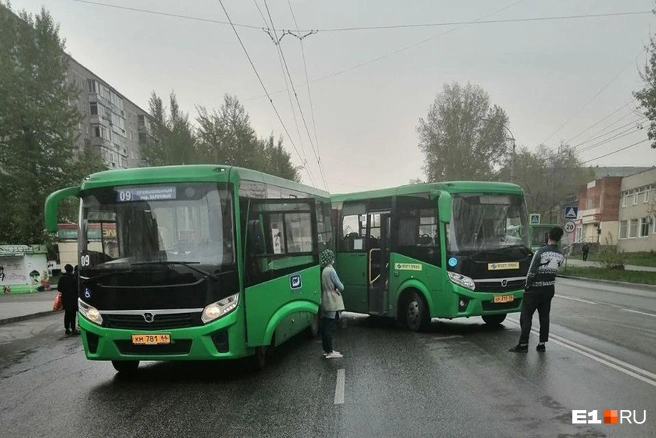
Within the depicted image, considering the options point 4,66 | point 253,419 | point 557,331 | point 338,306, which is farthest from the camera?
point 4,66

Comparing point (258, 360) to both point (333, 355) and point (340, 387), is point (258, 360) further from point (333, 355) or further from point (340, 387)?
point (340, 387)

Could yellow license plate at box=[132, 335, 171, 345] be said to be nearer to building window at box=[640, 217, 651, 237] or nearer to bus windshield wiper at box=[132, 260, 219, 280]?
bus windshield wiper at box=[132, 260, 219, 280]

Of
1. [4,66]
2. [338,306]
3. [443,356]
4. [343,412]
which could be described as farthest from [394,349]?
[4,66]

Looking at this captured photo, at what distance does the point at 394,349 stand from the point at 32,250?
2187cm

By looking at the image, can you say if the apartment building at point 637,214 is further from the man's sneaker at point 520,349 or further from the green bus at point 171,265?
the green bus at point 171,265

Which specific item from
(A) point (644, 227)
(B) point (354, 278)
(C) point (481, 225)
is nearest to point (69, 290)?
(B) point (354, 278)

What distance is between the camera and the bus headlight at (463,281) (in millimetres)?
9945

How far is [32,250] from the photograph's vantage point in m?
24.9

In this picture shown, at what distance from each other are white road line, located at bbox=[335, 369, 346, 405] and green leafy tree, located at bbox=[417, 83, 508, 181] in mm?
54061

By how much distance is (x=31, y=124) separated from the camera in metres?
32.8

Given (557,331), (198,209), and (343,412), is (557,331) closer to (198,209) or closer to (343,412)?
(343,412)

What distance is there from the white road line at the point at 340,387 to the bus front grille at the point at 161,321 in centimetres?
190

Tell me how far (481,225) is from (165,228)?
20.0ft

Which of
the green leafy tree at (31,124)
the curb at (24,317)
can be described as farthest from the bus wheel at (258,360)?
the green leafy tree at (31,124)
